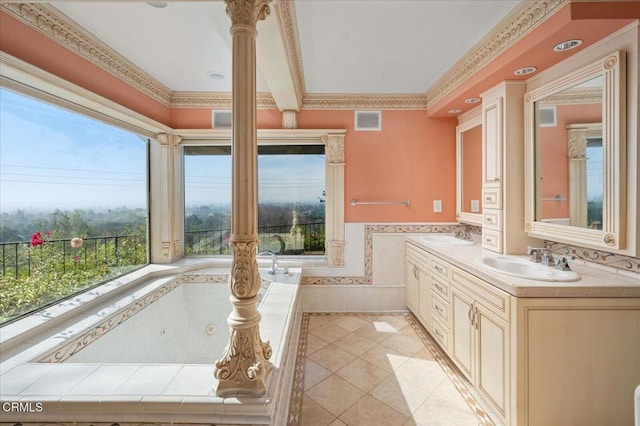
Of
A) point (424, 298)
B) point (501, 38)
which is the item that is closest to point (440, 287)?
point (424, 298)

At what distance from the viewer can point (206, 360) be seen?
93.5 inches

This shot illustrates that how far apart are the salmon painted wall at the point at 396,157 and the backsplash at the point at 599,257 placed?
1.23 m

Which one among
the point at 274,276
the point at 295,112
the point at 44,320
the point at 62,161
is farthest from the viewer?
the point at 295,112

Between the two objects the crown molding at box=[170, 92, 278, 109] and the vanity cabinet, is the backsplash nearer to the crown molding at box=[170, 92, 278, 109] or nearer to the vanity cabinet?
the vanity cabinet

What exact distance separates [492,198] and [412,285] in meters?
1.22

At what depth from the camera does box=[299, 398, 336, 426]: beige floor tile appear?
1649 millimetres

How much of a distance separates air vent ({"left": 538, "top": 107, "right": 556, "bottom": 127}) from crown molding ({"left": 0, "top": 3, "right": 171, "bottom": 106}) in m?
3.39

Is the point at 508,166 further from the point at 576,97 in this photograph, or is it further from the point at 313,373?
the point at 313,373

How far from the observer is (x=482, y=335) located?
1.72 metres

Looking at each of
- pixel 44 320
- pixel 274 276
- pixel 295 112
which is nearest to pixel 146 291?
pixel 44 320

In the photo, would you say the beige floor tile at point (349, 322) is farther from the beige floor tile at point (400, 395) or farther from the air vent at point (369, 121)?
the air vent at point (369, 121)

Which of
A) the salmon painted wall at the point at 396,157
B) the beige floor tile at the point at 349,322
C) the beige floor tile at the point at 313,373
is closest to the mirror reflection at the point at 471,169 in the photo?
the salmon painted wall at the point at 396,157

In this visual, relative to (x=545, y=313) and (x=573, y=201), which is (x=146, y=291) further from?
(x=573, y=201)

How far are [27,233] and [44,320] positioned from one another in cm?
58
